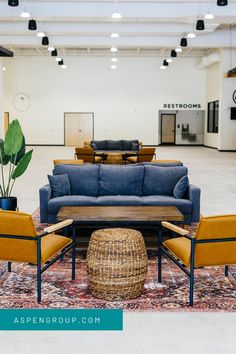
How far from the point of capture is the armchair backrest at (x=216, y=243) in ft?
12.3

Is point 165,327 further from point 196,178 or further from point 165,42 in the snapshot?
point 165,42

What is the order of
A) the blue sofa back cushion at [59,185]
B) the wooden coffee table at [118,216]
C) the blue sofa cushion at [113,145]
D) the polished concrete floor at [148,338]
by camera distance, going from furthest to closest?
the blue sofa cushion at [113,145] → the blue sofa back cushion at [59,185] → the wooden coffee table at [118,216] → the polished concrete floor at [148,338]

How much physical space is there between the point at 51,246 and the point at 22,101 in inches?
885

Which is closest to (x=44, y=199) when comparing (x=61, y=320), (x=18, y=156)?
(x=18, y=156)

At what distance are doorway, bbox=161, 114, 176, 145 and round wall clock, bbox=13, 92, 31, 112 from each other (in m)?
7.60

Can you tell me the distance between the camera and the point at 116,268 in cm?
387

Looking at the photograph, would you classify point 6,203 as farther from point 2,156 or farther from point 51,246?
point 51,246

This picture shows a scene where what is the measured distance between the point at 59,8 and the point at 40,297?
11.6 m

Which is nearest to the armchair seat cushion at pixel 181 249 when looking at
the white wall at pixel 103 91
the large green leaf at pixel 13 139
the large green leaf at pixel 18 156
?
the large green leaf at pixel 13 139

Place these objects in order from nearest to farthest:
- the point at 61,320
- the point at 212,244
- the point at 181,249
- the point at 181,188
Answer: the point at 61,320 < the point at 212,244 < the point at 181,249 < the point at 181,188

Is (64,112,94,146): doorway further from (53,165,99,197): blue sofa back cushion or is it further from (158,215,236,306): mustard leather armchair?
(158,215,236,306): mustard leather armchair

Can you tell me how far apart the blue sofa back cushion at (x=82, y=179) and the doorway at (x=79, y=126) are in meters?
19.0

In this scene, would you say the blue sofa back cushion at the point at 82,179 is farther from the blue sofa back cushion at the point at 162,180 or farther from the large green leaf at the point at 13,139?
the large green leaf at the point at 13,139

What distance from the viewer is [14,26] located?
16703 millimetres
